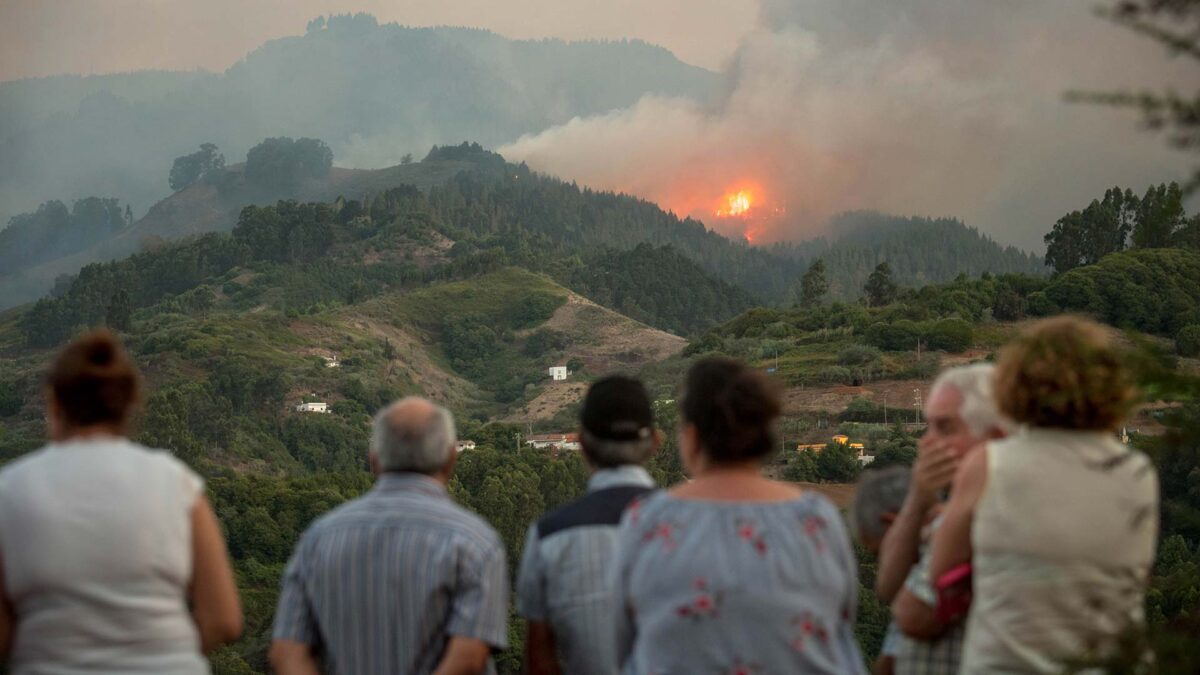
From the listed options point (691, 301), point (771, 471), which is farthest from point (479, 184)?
point (771, 471)

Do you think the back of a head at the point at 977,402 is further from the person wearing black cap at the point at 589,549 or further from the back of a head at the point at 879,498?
the person wearing black cap at the point at 589,549

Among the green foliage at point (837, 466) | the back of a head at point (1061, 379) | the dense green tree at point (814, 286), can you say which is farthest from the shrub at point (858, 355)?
the back of a head at point (1061, 379)

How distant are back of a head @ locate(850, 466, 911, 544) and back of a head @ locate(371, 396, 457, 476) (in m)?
1.06

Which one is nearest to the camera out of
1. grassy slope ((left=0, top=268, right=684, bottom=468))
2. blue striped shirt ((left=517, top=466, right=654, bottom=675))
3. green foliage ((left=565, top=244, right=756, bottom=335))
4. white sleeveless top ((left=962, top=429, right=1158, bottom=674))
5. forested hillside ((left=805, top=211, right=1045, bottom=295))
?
white sleeveless top ((left=962, top=429, right=1158, bottom=674))

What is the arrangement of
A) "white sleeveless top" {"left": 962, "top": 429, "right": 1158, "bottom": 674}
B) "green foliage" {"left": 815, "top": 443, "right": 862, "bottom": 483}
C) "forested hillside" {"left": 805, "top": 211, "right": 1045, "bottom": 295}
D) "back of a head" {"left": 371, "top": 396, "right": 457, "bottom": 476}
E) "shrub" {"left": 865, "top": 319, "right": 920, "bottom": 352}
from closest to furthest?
1. "white sleeveless top" {"left": 962, "top": 429, "right": 1158, "bottom": 674}
2. "back of a head" {"left": 371, "top": 396, "right": 457, "bottom": 476}
3. "green foliage" {"left": 815, "top": 443, "right": 862, "bottom": 483}
4. "shrub" {"left": 865, "top": 319, "right": 920, "bottom": 352}
5. "forested hillside" {"left": 805, "top": 211, "right": 1045, "bottom": 295}

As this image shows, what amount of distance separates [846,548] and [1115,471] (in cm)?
61

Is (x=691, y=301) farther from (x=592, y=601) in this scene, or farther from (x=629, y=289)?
(x=592, y=601)

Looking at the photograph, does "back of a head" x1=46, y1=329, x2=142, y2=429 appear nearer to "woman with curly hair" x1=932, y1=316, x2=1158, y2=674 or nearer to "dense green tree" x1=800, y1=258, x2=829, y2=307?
"woman with curly hair" x1=932, y1=316, x2=1158, y2=674

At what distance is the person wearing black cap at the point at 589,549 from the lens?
397cm

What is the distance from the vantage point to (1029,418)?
3414 mm

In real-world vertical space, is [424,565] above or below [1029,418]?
below

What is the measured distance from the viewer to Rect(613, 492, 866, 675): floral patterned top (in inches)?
127

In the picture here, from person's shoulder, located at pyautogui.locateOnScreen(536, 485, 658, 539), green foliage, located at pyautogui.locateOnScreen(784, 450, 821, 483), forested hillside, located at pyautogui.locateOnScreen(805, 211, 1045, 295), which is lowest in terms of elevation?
green foliage, located at pyautogui.locateOnScreen(784, 450, 821, 483)

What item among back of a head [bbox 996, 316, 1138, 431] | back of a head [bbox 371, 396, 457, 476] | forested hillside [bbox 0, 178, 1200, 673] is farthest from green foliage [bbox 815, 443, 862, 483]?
back of a head [bbox 996, 316, 1138, 431]
